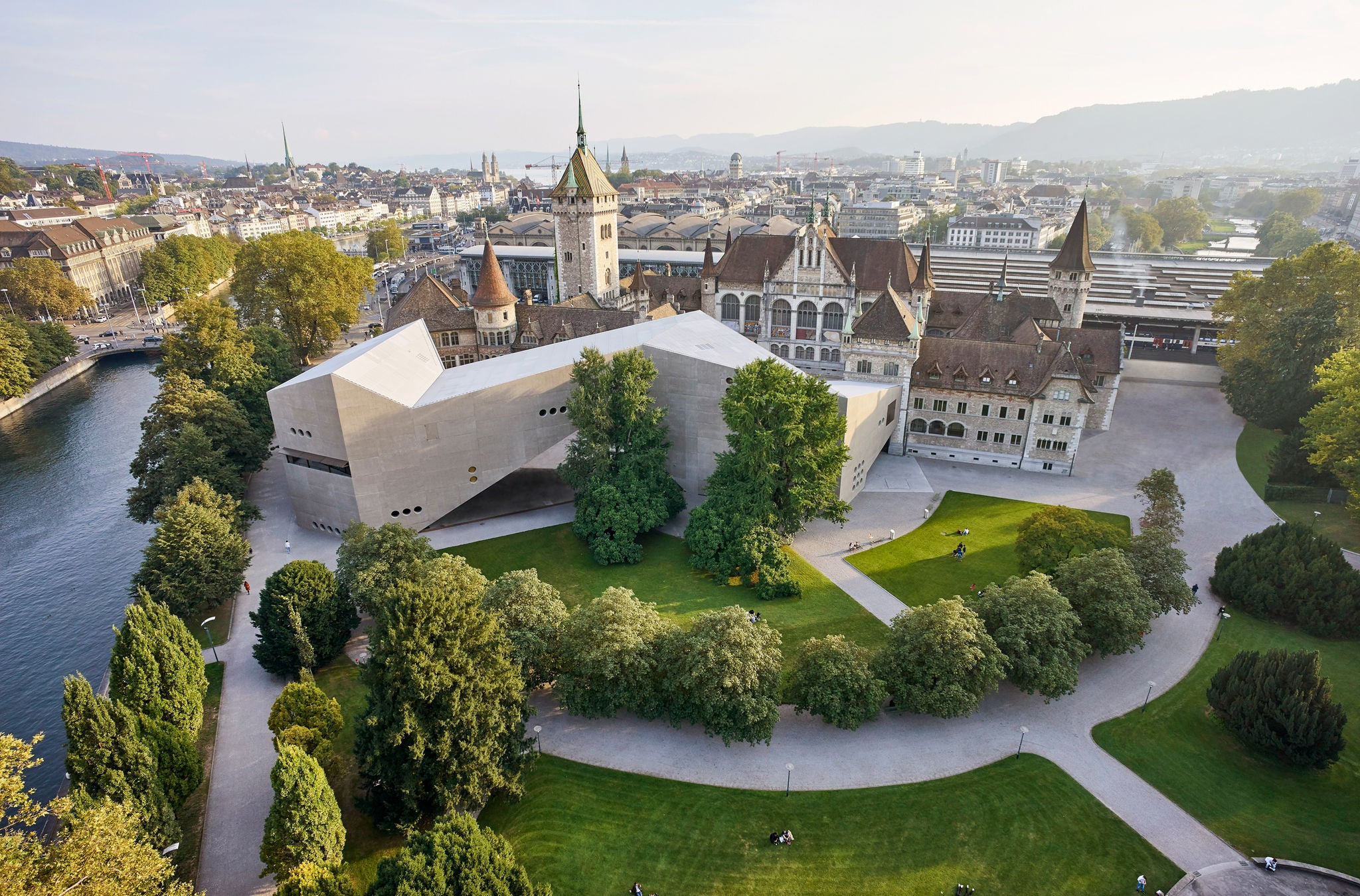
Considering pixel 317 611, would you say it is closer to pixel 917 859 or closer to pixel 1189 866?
pixel 917 859

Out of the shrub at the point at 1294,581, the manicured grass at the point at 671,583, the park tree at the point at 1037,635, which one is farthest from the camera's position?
the manicured grass at the point at 671,583

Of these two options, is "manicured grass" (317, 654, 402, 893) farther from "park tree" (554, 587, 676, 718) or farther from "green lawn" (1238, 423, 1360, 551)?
"green lawn" (1238, 423, 1360, 551)

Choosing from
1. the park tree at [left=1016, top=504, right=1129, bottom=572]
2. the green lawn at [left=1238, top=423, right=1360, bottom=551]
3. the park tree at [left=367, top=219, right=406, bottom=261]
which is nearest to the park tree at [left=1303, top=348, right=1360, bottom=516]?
the green lawn at [left=1238, top=423, right=1360, bottom=551]

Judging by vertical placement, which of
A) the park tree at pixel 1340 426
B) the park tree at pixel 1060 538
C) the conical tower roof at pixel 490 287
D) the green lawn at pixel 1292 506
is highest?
the conical tower roof at pixel 490 287

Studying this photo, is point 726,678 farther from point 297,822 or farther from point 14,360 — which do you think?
point 14,360

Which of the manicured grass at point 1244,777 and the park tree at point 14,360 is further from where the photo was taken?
the park tree at point 14,360

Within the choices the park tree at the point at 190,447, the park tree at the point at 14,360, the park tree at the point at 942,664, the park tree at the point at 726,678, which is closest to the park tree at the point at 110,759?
the park tree at the point at 726,678

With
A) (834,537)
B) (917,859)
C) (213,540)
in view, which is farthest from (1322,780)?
A: (213,540)

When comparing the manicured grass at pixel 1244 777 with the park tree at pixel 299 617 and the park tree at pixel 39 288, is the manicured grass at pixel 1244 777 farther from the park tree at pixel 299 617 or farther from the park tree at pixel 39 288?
the park tree at pixel 39 288
